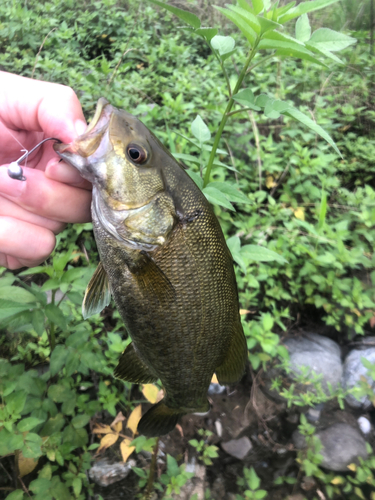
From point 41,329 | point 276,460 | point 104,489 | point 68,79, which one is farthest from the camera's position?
point 68,79

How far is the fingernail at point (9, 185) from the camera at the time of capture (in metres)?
0.99

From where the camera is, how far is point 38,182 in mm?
1056

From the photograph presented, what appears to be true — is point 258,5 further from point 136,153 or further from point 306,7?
point 136,153

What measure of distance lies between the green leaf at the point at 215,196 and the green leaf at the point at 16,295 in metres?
0.86

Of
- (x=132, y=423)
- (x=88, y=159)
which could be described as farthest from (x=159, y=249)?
(x=132, y=423)

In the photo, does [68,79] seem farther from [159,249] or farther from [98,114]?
[159,249]

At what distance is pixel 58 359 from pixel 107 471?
3.29 feet

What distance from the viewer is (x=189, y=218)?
1091 mm

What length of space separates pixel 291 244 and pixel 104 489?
2093 millimetres

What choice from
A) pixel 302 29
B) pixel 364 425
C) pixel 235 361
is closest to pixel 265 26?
pixel 302 29

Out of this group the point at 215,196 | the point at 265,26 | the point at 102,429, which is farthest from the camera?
the point at 102,429

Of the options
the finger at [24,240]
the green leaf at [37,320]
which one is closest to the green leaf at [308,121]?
the finger at [24,240]

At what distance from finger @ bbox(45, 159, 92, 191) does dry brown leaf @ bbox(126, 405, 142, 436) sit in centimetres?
149

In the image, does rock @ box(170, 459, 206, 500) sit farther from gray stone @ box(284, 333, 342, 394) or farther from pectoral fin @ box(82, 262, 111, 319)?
pectoral fin @ box(82, 262, 111, 319)
